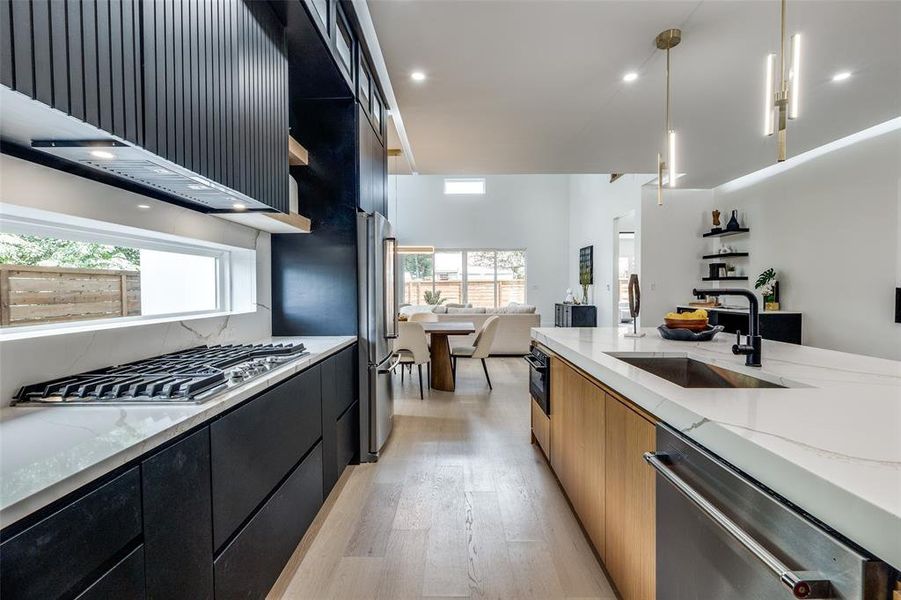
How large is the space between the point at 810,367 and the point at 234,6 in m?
2.37

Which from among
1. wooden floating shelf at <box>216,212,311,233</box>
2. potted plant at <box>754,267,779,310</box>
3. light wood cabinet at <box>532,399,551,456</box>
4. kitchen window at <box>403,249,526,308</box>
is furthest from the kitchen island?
kitchen window at <box>403,249,526,308</box>

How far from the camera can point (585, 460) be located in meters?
1.75

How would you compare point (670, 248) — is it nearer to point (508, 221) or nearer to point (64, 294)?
point (508, 221)

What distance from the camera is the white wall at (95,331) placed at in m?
1.11

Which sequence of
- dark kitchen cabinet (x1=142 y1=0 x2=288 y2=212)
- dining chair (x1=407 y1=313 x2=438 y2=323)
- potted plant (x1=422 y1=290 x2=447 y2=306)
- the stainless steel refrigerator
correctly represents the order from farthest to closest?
potted plant (x1=422 y1=290 x2=447 y2=306) → dining chair (x1=407 y1=313 x2=438 y2=323) → the stainless steel refrigerator → dark kitchen cabinet (x1=142 y1=0 x2=288 y2=212)

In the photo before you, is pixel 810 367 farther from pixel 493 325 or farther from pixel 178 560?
pixel 493 325

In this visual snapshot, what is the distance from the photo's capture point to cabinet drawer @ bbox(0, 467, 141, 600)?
0.61 metres

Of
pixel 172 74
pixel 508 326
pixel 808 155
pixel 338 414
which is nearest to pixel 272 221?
pixel 172 74

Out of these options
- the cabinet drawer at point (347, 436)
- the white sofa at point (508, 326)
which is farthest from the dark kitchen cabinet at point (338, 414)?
the white sofa at point (508, 326)

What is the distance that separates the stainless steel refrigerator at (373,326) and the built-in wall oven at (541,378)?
1.04 m

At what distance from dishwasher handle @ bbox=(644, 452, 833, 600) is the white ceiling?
2.31m

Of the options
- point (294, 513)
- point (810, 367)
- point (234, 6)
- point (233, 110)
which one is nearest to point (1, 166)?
point (233, 110)

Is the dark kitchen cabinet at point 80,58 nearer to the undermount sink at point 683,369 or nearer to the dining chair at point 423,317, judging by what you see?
the undermount sink at point 683,369

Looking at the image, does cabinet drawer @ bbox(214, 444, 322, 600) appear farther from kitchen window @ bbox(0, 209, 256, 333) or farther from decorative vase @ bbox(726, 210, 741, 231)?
decorative vase @ bbox(726, 210, 741, 231)
